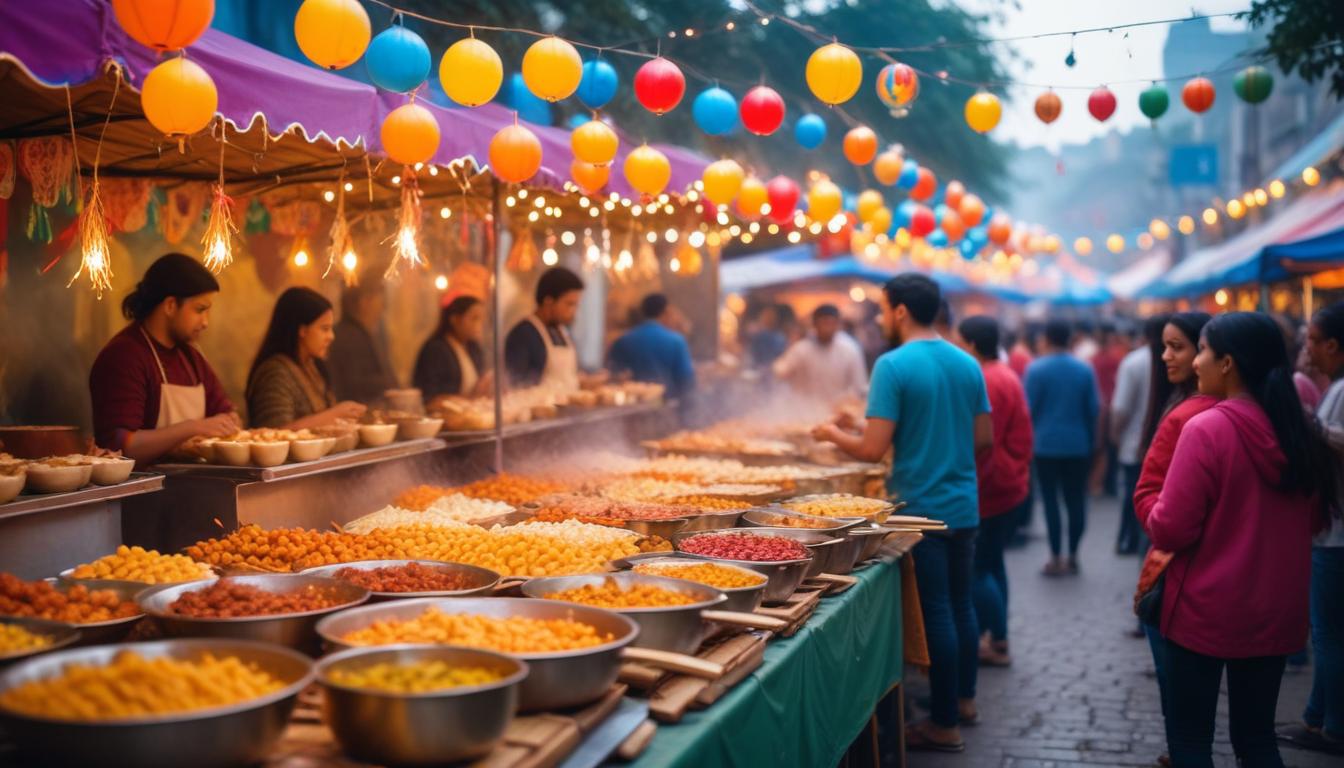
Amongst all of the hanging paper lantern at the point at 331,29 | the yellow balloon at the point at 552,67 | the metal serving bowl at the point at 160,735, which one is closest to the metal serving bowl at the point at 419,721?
the metal serving bowl at the point at 160,735

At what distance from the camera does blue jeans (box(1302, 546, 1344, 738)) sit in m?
5.43

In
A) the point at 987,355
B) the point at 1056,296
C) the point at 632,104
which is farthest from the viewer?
the point at 1056,296

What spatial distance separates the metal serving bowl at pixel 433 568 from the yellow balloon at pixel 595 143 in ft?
8.23

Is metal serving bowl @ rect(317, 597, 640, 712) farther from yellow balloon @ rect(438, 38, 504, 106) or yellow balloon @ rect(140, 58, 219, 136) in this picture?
yellow balloon @ rect(438, 38, 504, 106)

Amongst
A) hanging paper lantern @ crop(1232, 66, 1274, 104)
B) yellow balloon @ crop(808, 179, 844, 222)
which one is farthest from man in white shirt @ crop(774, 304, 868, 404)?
hanging paper lantern @ crop(1232, 66, 1274, 104)

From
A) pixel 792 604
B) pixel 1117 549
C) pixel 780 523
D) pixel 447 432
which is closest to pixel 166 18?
pixel 792 604

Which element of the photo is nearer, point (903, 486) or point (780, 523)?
point (780, 523)

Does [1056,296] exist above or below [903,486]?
above

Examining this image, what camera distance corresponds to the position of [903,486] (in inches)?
223

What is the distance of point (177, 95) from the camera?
343 cm

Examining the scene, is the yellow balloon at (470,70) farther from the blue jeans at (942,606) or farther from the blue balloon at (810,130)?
the blue balloon at (810,130)

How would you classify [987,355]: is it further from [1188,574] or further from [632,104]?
[632,104]

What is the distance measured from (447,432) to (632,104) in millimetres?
8229

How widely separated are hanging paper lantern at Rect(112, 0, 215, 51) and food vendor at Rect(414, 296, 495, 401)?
4531 millimetres
